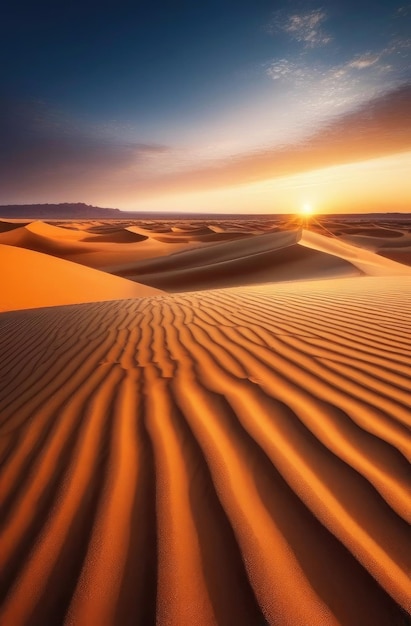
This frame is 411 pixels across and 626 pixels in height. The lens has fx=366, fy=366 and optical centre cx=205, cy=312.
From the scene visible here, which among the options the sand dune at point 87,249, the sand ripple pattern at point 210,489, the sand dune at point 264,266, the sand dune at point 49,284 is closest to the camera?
the sand ripple pattern at point 210,489

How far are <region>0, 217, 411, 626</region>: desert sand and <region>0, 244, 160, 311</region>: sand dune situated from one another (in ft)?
20.1

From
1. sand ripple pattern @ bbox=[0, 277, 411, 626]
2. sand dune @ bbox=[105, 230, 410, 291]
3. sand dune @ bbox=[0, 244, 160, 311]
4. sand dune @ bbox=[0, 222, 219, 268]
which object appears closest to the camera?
sand ripple pattern @ bbox=[0, 277, 411, 626]

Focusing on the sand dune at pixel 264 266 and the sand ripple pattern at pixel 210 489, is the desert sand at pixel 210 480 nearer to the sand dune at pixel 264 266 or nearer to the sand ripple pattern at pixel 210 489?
the sand ripple pattern at pixel 210 489

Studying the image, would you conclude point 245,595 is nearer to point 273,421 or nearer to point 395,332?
point 273,421

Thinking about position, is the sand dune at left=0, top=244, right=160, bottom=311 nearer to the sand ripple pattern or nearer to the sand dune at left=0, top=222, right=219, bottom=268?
the sand ripple pattern

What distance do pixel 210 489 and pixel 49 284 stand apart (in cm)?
998

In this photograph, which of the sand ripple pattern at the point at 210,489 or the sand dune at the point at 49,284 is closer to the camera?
the sand ripple pattern at the point at 210,489

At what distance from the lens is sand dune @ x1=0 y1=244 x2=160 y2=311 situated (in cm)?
923

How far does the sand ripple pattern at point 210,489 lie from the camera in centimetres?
104

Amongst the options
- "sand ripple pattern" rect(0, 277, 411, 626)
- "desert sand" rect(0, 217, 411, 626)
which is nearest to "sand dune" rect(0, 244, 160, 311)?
"desert sand" rect(0, 217, 411, 626)

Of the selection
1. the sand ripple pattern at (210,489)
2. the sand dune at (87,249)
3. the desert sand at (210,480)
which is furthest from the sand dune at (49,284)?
the sand dune at (87,249)

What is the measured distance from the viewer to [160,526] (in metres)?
1.30

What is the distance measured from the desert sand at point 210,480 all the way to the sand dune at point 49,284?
6.13 m

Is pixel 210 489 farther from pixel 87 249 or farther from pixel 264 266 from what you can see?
pixel 87 249
